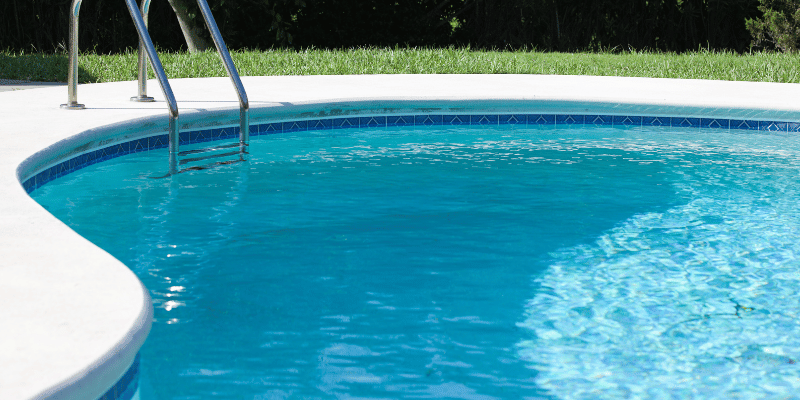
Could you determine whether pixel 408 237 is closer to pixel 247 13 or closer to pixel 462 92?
pixel 462 92

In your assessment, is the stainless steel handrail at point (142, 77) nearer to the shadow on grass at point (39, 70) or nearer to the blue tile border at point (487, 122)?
the blue tile border at point (487, 122)

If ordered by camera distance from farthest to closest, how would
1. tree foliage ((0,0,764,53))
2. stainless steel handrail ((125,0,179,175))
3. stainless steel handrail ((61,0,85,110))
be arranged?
tree foliage ((0,0,764,53)) < stainless steel handrail ((61,0,85,110)) < stainless steel handrail ((125,0,179,175))

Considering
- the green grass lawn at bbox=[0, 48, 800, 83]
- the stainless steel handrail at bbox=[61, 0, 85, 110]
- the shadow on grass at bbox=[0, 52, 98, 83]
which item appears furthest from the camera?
the green grass lawn at bbox=[0, 48, 800, 83]

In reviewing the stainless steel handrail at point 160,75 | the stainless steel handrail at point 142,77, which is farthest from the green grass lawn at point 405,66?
the stainless steel handrail at point 160,75

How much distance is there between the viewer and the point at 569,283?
315 centimetres

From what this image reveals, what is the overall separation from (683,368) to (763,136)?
15.0 feet

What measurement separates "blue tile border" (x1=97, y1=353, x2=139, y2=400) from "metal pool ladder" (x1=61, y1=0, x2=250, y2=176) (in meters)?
2.56

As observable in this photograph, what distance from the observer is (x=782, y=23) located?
13648 millimetres

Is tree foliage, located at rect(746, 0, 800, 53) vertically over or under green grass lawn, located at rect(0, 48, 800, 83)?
Answer: over

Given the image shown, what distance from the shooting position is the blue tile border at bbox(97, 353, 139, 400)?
1801 millimetres

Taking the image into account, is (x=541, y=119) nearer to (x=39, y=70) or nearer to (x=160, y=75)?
(x=160, y=75)

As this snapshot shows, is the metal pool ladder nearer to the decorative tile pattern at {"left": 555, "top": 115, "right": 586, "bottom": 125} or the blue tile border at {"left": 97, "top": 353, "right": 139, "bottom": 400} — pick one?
the blue tile border at {"left": 97, "top": 353, "right": 139, "bottom": 400}

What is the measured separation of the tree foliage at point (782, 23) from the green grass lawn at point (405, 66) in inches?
131

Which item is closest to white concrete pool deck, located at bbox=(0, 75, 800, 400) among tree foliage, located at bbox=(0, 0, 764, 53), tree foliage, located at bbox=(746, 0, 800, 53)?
tree foliage, located at bbox=(746, 0, 800, 53)
